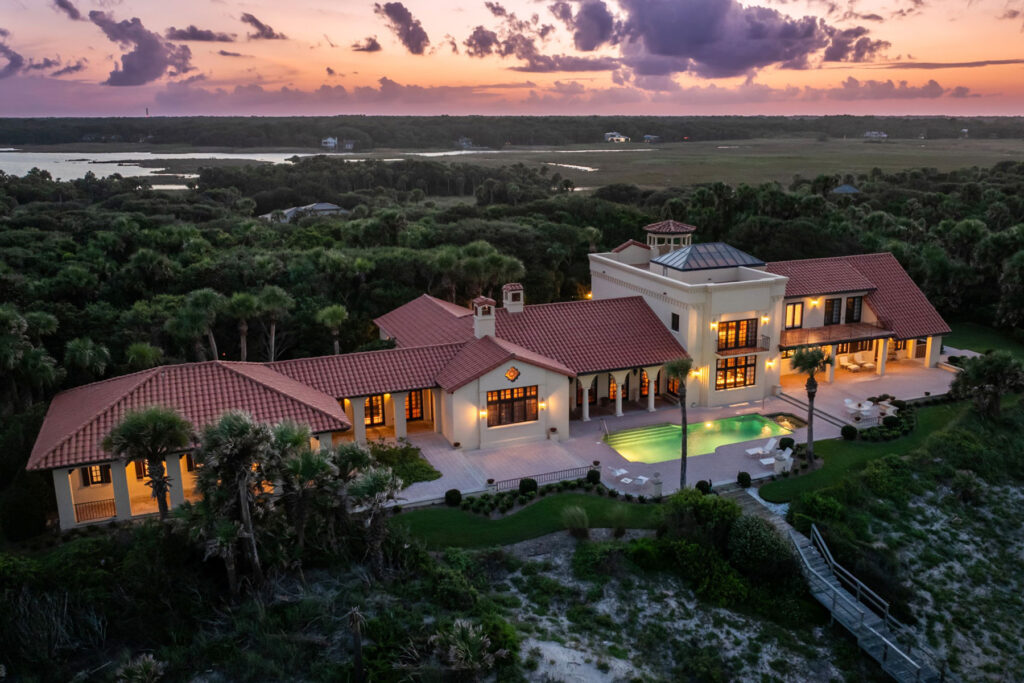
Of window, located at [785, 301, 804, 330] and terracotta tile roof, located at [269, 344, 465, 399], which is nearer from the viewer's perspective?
terracotta tile roof, located at [269, 344, 465, 399]

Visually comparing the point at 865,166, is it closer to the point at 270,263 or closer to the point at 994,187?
the point at 994,187

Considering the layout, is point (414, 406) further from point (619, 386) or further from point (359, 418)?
point (619, 386)

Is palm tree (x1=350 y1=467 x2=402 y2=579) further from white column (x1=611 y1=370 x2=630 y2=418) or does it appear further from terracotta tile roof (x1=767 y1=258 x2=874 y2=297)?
terracotta tile roof (x1=767 y1=258 x2=874 y2=297)

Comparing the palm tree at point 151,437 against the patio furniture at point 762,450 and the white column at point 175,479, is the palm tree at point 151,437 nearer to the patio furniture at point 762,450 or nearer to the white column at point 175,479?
the white column at point 175,479

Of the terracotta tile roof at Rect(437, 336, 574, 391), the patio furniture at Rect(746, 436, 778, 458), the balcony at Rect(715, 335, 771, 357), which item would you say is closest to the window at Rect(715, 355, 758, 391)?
the balcony at Rect(715, 335, 771, 357)

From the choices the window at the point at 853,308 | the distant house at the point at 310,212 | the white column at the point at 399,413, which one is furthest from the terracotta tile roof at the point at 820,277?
the distant house at the point at 310,212

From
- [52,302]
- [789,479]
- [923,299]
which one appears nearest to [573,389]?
[789,479]
